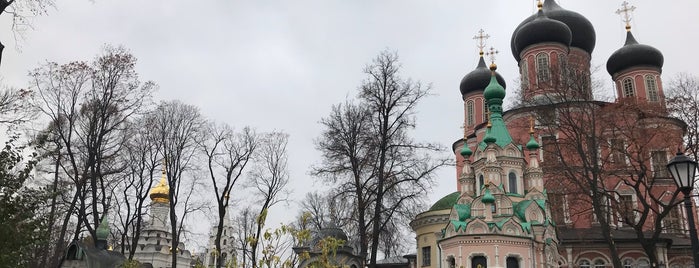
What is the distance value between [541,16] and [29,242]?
31.2 metres

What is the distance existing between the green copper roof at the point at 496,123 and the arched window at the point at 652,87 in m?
11.9

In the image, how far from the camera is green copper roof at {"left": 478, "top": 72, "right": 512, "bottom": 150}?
85.0 ft

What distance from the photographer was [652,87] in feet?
112

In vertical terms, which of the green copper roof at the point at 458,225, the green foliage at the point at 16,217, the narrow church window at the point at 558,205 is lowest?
the green foliage at the point at 16,217

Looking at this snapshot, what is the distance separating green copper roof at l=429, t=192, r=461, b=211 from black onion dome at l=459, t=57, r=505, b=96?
969 centimetres

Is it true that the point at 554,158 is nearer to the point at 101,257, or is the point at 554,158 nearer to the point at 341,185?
the point at 341,185

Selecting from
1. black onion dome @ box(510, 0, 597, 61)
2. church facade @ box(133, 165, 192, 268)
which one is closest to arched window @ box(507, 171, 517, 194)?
black onion dome @ box(510, 0, 597, 61)

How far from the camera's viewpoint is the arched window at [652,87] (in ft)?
111

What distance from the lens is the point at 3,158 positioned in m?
10.4

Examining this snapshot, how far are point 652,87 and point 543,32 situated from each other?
7.17m

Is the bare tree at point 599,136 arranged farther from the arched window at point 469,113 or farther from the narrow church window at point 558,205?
the arched window at point 469,113

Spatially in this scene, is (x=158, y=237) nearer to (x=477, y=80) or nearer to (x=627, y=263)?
(x=477, y=80)

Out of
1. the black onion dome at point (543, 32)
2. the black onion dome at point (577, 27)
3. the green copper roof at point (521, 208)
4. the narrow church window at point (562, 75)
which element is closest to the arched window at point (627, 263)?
the green copper roof at point (521, 208)

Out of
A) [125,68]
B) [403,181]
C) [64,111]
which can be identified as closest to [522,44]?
[403,181]
